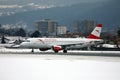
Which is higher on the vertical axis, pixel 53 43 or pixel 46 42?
pixel 46 42

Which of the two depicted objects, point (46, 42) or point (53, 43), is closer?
point (46, 42)

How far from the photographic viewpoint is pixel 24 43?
6762cm

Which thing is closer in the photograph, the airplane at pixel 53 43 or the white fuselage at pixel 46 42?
the airplane at pixel 53 43

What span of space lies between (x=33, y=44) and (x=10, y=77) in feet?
130

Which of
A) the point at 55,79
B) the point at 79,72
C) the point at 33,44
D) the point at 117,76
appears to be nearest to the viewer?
the point at 55,79

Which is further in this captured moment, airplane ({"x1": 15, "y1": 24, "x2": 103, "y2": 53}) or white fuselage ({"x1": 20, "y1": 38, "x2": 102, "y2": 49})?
white fuselage ({"x1": 20, "y1": 38, "x2": 102, "y2": 49})

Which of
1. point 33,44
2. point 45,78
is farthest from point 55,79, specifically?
point 33,44

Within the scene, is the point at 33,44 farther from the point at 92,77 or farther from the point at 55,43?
the point at 92,77

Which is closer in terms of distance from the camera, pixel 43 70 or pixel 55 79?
pixel 55 79

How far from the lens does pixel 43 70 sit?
3250 centimetres

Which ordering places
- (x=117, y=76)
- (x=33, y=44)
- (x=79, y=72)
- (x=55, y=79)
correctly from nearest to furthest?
(x=55, y=79), (x=117, y=76), (x=79, y=72), (x=33, y=44)

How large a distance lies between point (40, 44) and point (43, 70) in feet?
116

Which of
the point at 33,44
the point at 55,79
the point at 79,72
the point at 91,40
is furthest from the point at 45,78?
the point at 91,40

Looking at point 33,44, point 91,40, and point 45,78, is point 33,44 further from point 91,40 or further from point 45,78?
point 45,78
